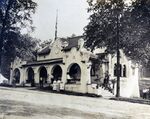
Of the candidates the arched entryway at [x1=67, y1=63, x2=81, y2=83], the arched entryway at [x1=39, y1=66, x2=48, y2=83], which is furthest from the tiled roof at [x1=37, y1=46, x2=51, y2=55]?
the arched entryway at [x1=67, y1=63, x2=81, y2=83]

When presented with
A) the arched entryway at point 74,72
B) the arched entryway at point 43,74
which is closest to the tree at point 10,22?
the arched entryway at point 74,72

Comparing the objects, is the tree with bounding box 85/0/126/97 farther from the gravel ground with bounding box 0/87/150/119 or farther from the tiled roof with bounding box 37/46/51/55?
the gravel ground with bounding box 0/87/150/119

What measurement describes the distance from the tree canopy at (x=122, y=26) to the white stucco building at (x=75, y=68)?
1677mm

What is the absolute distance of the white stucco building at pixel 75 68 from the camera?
1070 inches

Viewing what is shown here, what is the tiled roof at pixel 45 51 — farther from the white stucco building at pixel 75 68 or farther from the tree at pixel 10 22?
the tree at pixel 10 22

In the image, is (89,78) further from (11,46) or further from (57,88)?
(11,46)

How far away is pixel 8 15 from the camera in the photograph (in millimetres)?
22062

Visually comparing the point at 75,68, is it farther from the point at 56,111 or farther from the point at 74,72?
the point at 56,111

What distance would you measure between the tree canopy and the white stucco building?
5.50 feet

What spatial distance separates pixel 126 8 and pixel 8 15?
8.97 metres

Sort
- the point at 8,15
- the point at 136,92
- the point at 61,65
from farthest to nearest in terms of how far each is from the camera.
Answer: the point at 136,92 < the point at 61,65 < the point at 8,15

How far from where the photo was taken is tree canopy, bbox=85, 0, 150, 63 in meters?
24.2

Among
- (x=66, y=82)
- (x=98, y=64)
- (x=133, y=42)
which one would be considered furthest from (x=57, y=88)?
(x=133, y=42)

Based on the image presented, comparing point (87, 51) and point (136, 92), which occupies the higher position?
point (87, 51)
